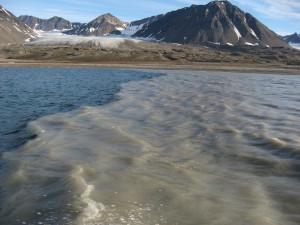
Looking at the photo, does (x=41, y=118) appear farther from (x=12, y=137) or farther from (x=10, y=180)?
(x=10, y=180)

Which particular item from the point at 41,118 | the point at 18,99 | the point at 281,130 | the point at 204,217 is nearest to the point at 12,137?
the point at 41,118

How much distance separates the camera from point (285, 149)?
14.8 meters

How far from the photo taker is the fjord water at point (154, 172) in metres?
8.77

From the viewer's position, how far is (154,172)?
11812 mm

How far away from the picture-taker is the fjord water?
8.77 metres

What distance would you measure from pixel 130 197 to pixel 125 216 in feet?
3.96

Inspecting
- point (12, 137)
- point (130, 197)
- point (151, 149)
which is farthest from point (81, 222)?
point (12, 137)

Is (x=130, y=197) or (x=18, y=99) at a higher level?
(x=130, y=197)

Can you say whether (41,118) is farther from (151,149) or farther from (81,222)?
(81,222)

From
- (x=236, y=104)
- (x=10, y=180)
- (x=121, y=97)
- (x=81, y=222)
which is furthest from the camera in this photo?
(x=121, y=97)

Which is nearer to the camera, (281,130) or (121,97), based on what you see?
(281,130)

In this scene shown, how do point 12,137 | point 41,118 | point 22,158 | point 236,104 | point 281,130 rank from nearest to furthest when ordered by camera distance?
point 22,158
point 12,137
point 281,130
point 41,118
point 236,104

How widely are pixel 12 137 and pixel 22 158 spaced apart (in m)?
3.62

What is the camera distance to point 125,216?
855cm
